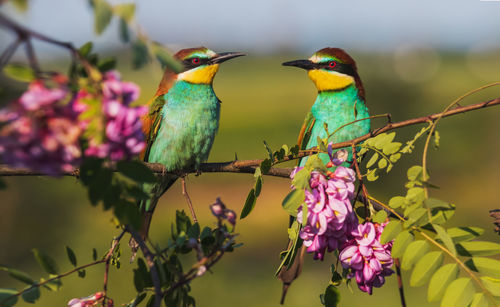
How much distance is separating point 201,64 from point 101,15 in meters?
1.78

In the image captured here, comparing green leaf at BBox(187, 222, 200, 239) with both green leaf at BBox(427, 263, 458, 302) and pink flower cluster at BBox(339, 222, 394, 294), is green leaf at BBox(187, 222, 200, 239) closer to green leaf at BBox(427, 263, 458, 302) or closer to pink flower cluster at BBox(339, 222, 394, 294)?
pink flower cluster at BBox(339, 222, 394, 294)

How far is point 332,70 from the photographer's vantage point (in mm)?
2773

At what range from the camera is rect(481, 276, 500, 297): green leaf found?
3.93 ft

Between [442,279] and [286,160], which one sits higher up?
[286,160]

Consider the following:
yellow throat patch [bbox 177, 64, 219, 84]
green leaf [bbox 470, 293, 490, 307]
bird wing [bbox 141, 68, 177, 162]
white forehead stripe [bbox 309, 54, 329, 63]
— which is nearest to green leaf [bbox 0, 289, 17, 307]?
green leaf [bbox 470, 293, 490, 307]

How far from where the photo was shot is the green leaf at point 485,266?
123cm

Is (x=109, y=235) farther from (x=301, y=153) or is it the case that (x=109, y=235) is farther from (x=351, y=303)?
(x=301, y=153)

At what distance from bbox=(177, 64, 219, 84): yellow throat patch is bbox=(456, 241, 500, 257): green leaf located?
1.52m

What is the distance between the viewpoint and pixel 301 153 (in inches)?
59.4

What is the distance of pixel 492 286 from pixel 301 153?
0.53m

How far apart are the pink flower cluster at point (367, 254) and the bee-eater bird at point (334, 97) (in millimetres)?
1275

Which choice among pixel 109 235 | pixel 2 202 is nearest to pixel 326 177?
pixel 2 202

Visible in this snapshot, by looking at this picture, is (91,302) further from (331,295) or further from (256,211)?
(256,211)

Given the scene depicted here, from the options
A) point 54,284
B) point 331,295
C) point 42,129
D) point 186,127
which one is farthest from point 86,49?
point 186,127
